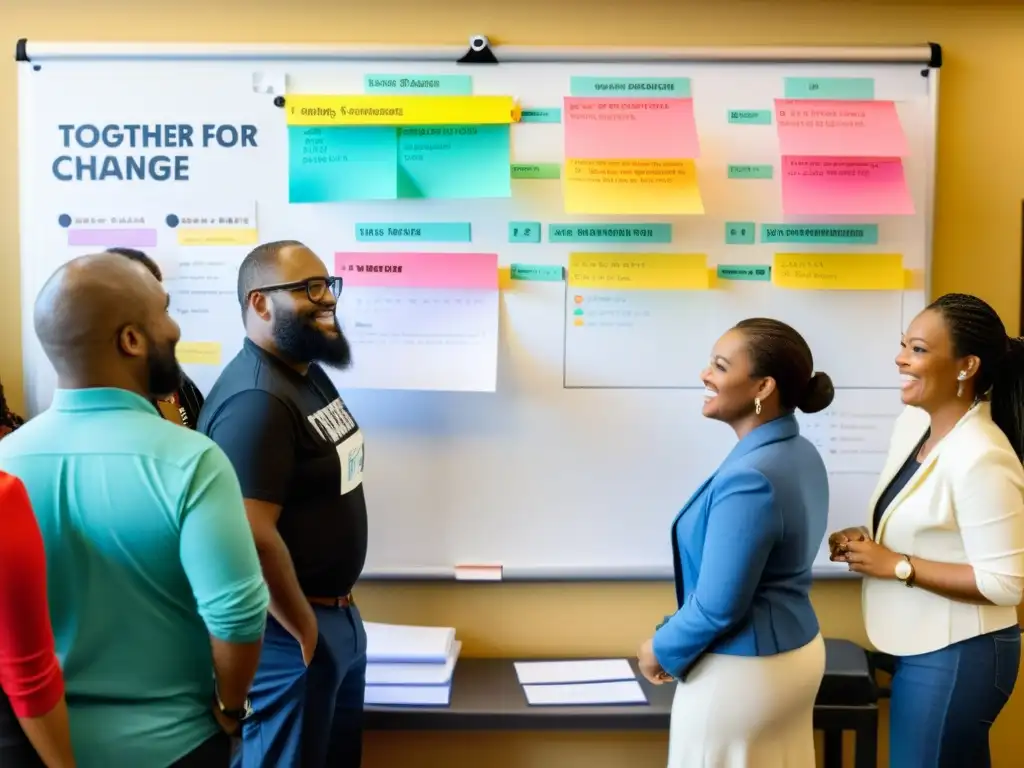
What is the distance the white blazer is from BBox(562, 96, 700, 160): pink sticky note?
899 mm

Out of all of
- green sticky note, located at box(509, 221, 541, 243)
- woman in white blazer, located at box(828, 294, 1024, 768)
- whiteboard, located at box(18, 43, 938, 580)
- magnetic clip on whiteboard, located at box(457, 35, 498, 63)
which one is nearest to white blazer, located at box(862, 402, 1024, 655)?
woman in white blazer, located at box(828, 294, 1024, 768)

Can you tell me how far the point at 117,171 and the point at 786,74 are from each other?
1668 millimetres

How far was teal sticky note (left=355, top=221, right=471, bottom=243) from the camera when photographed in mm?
2059

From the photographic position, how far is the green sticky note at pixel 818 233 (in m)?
2.09

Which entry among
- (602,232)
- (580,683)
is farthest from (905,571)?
(602,232)

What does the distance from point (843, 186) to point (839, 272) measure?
0.21 m

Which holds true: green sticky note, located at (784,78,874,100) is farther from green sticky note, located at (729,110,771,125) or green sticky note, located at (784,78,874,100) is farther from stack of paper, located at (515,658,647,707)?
stack of paper, located at (515,658,647,707)

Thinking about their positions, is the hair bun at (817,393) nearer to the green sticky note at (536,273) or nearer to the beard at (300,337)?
the green sticky note at (536,273)

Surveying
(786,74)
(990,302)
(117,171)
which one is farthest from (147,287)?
(990,302)

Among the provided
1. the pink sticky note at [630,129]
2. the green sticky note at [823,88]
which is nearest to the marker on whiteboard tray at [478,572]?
the pink sticky note at [630,129]

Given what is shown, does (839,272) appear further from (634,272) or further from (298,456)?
(298,456)

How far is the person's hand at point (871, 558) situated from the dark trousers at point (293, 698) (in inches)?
41.1

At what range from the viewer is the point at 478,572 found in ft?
6.95

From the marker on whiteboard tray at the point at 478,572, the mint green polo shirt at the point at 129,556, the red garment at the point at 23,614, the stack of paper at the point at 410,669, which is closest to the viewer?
the red garment at the point at 23,614
